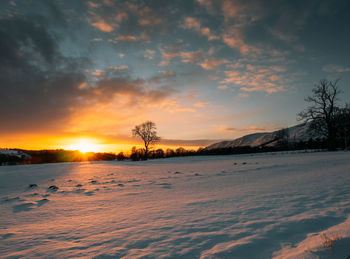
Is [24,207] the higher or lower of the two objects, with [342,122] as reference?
lower

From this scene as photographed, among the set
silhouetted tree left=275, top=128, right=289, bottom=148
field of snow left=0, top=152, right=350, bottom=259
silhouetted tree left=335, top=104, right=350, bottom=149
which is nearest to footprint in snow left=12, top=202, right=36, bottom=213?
field of snow left=0, top=152, right=350, bottom=259

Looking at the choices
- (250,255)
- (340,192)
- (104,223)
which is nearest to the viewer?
(250,255)

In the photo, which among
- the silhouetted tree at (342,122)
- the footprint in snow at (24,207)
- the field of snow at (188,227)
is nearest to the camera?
the field of snow at (188,227)

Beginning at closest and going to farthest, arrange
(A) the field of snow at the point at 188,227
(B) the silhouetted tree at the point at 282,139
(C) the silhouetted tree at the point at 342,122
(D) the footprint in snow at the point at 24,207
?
(A) the field of snow at the point at 188,227, (D) the footprint in snow at the point at 24,207, (C) the silhouetted tree at the point at 342,122, (B) the silhouetted tree at the point at 282,139

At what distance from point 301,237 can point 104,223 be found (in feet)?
15.0

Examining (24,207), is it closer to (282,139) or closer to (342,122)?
(342,122)

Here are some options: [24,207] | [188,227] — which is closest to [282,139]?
[188,227]

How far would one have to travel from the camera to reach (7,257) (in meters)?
3.36

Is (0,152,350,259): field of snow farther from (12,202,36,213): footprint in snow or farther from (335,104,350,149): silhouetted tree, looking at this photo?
(335,104,350,149): silhouetted tree

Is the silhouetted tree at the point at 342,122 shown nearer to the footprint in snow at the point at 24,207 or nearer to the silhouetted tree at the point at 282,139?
the silhouetted tree at the point at 282,139

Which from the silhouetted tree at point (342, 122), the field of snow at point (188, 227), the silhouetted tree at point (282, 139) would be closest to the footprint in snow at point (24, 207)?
the field of snow at point (188, 227)

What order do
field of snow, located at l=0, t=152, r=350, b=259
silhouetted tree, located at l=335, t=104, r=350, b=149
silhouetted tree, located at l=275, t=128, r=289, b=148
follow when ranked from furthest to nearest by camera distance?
1. silhouetted tree, located at l=275, t=128, r=289, b=148
2. silhouetted tree, located at l=335, t=104, r=350, b=149
3. field of snow, located at l=0, t=152, r=350, b=259

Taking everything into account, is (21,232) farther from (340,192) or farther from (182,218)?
(340,192)

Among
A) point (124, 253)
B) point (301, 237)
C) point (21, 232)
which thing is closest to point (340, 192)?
point (301, 237)
